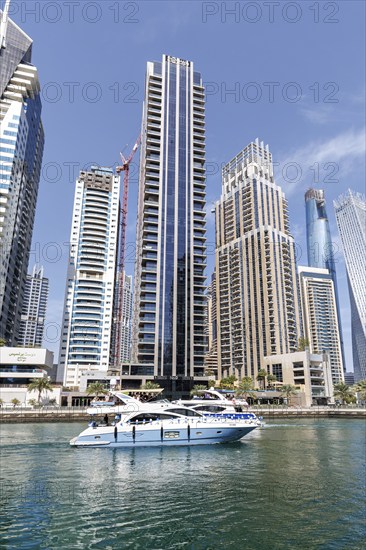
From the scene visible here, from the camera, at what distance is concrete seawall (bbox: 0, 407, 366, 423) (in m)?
71.1

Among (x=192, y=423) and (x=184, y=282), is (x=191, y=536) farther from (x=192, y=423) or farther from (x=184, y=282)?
(x=184, y=282)

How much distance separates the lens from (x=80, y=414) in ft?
250

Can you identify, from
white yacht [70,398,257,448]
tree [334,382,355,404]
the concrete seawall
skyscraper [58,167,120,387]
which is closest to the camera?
white yacht [70,398,257,448]

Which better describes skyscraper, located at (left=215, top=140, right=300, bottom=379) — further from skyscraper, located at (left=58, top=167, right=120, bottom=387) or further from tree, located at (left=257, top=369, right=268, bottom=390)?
skyscraper, located at (left=58, top=167, right=120, bottom=387)

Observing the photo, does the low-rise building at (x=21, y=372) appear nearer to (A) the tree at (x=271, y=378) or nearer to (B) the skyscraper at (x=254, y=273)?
(A) the tree at (x=271, y=378)

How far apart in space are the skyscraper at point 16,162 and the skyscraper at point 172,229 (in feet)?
137

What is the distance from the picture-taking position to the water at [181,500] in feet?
47.3

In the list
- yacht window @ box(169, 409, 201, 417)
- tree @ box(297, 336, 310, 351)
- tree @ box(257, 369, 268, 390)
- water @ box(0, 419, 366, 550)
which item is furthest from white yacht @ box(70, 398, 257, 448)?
tree @ box(297, 336, 310, 351)

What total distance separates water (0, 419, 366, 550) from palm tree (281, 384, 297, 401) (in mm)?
86757

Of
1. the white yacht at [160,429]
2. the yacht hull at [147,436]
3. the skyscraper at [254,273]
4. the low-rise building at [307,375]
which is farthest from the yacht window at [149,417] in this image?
the skyscraper at [254,273]

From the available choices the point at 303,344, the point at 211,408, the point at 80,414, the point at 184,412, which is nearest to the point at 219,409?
the point at 211,408

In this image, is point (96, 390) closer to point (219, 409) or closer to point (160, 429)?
point (219, 409)

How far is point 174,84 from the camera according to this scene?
130625mm

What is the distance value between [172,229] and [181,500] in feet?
326
